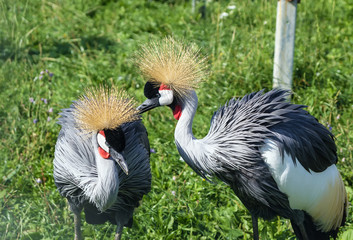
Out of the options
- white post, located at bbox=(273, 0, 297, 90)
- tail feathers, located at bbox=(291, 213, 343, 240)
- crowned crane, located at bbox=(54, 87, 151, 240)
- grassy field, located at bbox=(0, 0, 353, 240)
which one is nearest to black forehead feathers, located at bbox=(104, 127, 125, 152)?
crowned crane, located at bbox=(54, 87, 151, 240)

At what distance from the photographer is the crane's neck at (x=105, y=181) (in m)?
2.16

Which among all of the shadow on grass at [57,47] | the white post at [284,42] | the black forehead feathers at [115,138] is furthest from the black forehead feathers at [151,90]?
the shadow on grass at [57,47]

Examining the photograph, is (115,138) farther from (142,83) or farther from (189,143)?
(142,83)

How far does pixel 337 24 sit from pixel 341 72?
84cm

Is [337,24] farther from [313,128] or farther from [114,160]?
[114,160]

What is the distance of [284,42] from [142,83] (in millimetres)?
1076

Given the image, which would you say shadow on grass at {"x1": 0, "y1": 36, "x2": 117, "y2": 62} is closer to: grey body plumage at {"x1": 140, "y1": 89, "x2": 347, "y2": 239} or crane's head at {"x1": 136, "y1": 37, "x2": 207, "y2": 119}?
crane's head at {"x1": 136, "y1": 37, "x2": 207, "y2": 119}

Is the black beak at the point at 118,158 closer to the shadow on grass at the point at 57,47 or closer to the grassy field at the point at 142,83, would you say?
the grassy field at the point at 142,83

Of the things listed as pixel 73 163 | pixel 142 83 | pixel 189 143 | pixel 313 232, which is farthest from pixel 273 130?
pixel 142 83

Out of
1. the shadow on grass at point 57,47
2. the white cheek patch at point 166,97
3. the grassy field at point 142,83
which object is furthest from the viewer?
the shadow on grass at point 57,47

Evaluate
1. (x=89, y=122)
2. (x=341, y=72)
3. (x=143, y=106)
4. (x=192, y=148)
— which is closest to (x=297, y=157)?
(x=192, y=148)

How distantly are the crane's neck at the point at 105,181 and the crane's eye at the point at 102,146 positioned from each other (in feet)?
0.05

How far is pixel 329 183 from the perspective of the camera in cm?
245

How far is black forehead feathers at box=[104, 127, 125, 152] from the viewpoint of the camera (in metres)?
2.15
